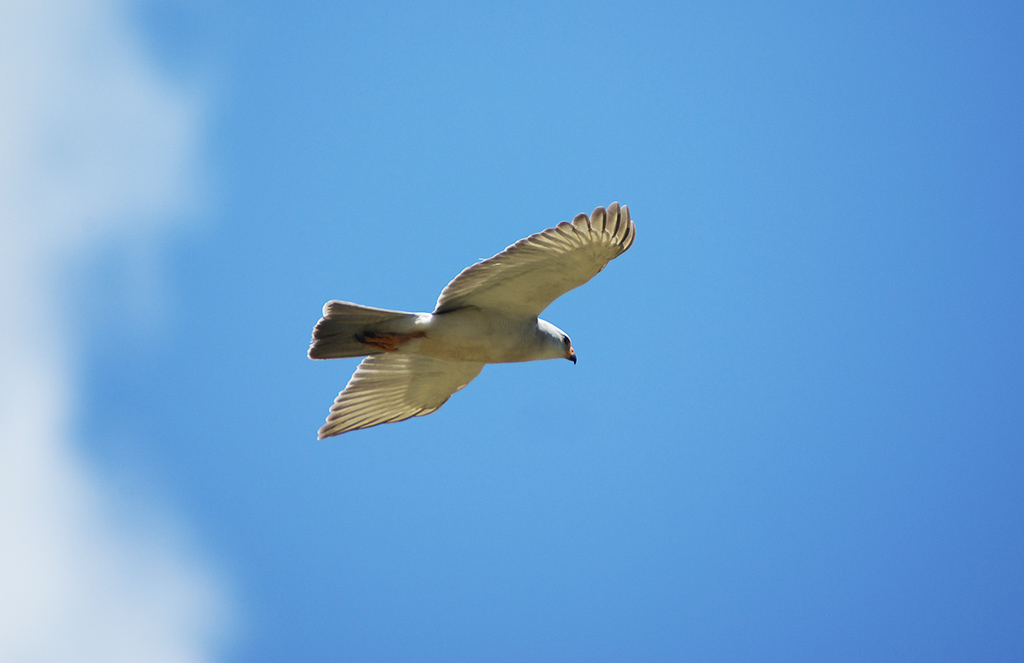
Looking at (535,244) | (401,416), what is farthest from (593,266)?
(401,416)

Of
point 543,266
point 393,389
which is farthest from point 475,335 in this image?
point 393,389

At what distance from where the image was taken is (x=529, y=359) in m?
8.68

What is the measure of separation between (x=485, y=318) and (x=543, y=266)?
851mm

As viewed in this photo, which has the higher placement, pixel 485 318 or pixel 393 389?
pixel 485 318

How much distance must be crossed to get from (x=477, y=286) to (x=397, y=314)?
0.77 metres

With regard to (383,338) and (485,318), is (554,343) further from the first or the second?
(383,338)

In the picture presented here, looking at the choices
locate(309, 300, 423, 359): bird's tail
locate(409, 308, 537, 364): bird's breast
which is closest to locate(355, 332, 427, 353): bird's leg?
locate(309, 300, 423, 359): bird's tail

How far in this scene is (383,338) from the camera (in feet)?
27.0

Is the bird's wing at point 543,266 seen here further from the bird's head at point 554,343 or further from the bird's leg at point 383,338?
the bird's leg at point 383,338

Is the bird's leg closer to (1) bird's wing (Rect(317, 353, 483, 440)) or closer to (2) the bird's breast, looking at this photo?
(2) the bird's breast

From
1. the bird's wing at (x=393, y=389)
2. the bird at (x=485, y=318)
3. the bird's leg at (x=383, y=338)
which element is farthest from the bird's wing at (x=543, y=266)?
the bird's wing at (x=393, y=389)

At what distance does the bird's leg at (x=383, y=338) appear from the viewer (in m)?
8.21

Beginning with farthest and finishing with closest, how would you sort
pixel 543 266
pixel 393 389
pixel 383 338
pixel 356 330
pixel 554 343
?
pixel 393 389 < pixel 554 343 < pixel 383 338 < pixel 356 330 < pixel 543 266

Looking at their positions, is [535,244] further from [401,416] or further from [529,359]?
[401,416]
